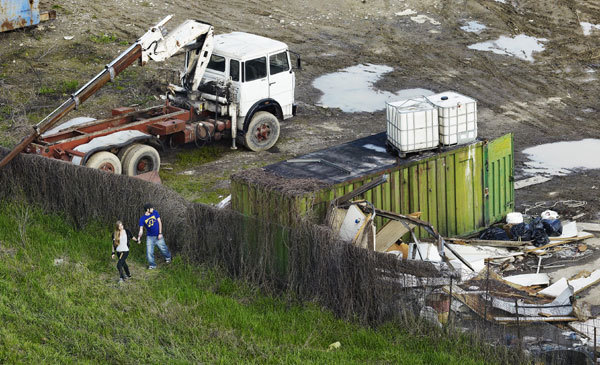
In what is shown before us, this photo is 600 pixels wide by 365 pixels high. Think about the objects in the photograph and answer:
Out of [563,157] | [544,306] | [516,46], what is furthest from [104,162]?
[516,46]

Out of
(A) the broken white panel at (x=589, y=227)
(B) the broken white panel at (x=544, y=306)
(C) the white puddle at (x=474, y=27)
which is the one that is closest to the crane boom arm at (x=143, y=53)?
(A) the broken white panel at (x=589, y=227)

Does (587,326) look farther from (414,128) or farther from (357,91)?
(357,91)

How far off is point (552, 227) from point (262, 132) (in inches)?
311

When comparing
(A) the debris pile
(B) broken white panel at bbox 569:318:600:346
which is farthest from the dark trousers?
(B) broken white panel at bbox 569:318:600:346

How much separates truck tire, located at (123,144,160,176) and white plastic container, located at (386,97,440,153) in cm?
570

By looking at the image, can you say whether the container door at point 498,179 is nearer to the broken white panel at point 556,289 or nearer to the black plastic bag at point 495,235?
the black plastic bag at point 495,235

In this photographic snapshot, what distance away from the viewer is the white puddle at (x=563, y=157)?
68.5ft

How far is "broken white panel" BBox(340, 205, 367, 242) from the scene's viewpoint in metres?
14.8

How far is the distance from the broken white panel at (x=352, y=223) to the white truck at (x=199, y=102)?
21.1 feet

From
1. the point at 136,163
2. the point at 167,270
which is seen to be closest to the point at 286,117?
the point at 136,163

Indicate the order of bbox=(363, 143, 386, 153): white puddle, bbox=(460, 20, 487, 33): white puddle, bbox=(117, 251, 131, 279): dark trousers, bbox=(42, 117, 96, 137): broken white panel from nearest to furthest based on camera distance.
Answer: bbox=(117, 251, 131, 279): dark trousers
bbox=(363, 143, 386, 153): white puddle
bbox=(42, 117, 96, 137): broken white panel
bbox=(460, 20, 487, 33): white puddle

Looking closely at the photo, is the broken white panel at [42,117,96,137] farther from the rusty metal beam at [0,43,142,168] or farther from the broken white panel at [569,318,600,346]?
the broken white panel at [569,318,600,346]

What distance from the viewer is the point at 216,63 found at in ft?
71.4

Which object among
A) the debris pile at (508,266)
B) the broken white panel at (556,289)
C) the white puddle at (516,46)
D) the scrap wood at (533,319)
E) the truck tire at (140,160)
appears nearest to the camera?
the scrap wood at (533,319)
